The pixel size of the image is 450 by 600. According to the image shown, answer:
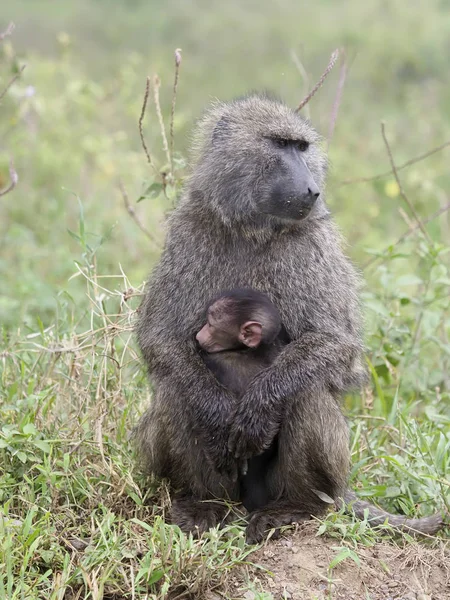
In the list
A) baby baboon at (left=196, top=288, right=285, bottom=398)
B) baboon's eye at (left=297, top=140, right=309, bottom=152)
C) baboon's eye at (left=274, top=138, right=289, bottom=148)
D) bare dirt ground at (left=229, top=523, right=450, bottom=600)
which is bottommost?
bare dirt ground at (left=229, top=523, right=450, bottom=600)

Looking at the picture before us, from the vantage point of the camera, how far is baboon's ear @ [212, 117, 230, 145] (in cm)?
362

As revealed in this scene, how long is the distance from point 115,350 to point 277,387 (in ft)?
3.36

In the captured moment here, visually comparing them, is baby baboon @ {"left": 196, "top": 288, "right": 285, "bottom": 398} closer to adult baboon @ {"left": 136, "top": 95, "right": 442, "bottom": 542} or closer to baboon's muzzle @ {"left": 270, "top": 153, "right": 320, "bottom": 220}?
adult baboon @ {"left": 136, "top": 95, "right": 442, "bottom": 542}

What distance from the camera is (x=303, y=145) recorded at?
355 cm

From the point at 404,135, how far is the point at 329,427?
25.7ft

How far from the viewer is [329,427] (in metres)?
3.20

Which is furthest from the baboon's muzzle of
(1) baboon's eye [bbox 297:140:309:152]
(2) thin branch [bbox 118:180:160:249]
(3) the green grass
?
(2) thin branch [bbox 118:180:160:249]

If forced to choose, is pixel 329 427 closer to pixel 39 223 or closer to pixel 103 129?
pixel 39 223

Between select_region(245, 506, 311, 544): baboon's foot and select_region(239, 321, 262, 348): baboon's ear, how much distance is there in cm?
60

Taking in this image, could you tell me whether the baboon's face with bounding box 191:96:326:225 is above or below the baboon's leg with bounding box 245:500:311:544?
above

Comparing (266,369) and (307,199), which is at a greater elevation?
(307,199)

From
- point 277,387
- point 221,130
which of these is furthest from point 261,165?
point 277,387

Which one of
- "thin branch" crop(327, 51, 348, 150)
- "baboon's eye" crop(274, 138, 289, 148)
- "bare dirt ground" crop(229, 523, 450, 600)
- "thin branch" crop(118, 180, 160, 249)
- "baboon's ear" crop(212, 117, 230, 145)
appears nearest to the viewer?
"bare dirt ground" crop(229, 523, 450, 600)

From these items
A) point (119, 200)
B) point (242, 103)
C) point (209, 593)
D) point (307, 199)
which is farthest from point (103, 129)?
point (209, 593)
